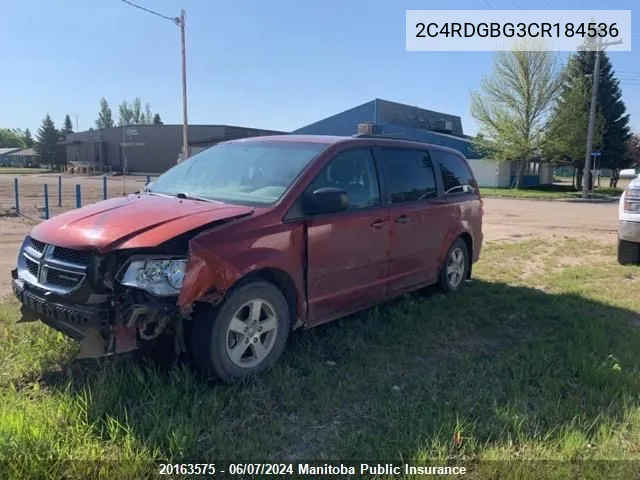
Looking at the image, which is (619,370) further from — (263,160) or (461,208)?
(263,160)

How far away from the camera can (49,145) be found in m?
85.7

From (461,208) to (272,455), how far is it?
167 inches

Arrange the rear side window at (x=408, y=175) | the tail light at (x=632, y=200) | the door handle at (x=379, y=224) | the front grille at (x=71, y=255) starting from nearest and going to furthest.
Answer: the front grille at (x=71, y=255) < the door handle at (x=379, y=224) < the rear side window at (x=408, y=175) < the tail light at (x=632, y=200)

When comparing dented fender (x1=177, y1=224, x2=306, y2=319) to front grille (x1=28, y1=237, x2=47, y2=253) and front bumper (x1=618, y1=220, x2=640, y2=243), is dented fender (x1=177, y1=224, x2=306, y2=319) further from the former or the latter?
front bumper (x1=618, y1=220, x2=640, y2=243)

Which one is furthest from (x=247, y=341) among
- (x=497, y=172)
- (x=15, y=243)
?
(x=497, y=172)

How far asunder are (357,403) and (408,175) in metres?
2.68

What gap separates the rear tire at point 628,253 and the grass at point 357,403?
4.10m

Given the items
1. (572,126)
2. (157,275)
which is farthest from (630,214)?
(572,126)

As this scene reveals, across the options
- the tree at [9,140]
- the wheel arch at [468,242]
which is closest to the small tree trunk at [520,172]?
the wheel arch at [468,242]

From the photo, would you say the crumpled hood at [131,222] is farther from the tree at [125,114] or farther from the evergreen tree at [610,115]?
the tree at [125,114]

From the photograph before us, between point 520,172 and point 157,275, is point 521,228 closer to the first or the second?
point 157,275

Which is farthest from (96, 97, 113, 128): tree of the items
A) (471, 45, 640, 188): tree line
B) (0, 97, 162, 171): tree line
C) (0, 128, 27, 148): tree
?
(471, 45, 640, 188): tree line

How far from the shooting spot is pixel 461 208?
20.5 ft

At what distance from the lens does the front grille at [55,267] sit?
3.31m
